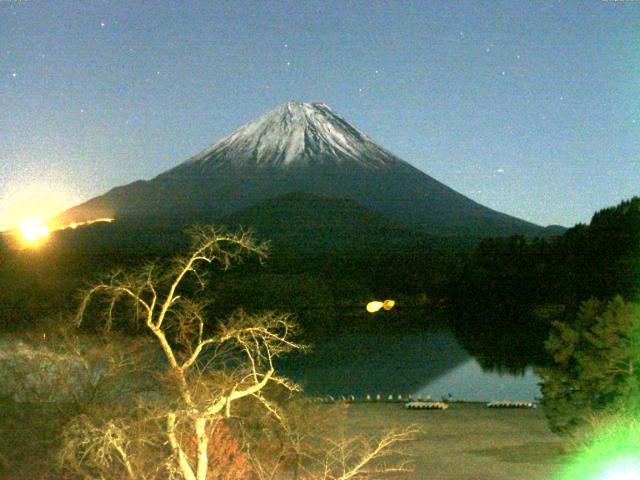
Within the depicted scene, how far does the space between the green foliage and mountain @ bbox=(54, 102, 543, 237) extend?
100521 mm

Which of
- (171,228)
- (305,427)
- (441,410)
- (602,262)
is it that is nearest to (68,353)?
(305,427)

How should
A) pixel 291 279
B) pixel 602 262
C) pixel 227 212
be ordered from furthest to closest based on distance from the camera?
pixel 227 212 → pixel 291 279 → pixel 602 262

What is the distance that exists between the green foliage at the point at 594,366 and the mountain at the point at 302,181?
3958 inches

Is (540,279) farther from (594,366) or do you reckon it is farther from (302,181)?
(302,181)

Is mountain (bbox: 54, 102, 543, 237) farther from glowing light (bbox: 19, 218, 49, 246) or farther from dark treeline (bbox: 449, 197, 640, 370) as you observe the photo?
glowing light (bbox: 19, 218, 49, 246)

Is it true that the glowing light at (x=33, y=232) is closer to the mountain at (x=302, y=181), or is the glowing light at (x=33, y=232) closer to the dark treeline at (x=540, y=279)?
the dark treeline at (x=540, y=279)

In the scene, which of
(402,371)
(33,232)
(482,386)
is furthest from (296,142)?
(33,232)

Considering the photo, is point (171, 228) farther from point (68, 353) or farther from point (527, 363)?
point (68, 353)

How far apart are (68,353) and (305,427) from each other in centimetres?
469

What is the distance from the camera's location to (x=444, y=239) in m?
106

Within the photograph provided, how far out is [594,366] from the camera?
43.7 feet

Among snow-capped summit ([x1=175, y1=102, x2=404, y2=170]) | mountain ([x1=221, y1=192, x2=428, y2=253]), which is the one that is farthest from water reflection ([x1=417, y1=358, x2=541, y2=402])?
snow-capped summit ([x1=175, y1=102, x2=404, y2=170])

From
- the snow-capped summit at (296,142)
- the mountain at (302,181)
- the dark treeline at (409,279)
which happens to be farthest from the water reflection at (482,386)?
the snow-capped summit at (296,142)

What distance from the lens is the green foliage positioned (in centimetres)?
1298
